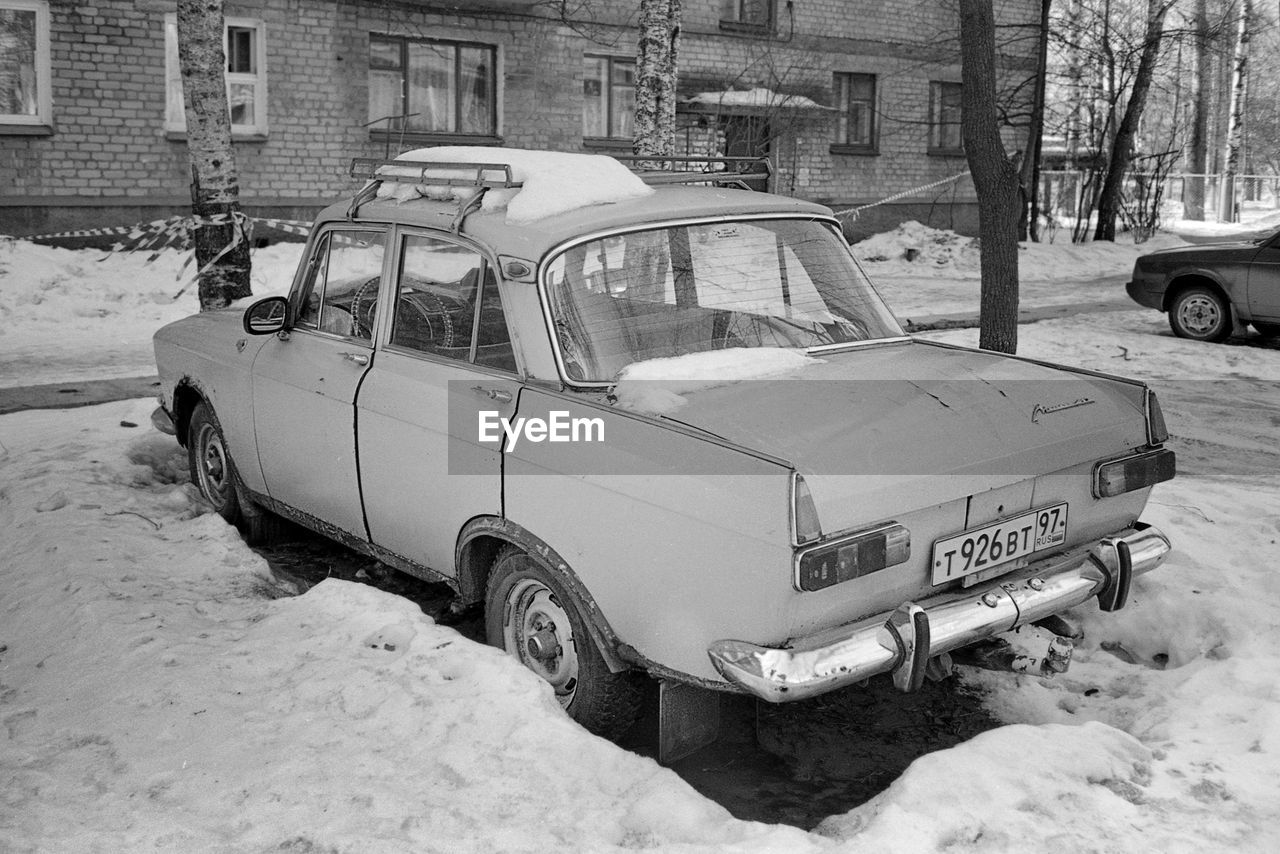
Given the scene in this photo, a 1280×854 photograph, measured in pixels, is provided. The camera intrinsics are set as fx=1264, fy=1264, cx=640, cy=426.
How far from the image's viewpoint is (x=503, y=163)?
14.7ft

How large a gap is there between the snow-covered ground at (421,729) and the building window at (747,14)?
18.2m

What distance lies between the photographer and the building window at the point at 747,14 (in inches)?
883

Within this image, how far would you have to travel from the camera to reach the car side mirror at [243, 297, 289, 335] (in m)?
5.30

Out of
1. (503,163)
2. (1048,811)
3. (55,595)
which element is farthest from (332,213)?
(1048,811)

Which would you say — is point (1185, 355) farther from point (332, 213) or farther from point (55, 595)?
point (55, 595)

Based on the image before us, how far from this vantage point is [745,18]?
74.2 ft

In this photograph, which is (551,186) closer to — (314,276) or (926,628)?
(314,276)

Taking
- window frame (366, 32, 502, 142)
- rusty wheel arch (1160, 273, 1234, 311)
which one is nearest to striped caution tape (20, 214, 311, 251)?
window frame (366, 32, 502, 142)

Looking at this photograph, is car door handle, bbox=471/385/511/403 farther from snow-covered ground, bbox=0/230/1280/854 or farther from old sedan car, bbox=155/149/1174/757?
snow-covered ground, bbox=0/230/1280/854

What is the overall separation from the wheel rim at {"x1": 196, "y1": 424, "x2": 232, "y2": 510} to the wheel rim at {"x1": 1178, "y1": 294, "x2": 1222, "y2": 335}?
10361mm

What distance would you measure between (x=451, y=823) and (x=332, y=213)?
2877 millimetres

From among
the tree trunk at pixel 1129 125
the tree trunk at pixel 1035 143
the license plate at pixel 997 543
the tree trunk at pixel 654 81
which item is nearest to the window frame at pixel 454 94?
the tree trunk at pixel 654 81

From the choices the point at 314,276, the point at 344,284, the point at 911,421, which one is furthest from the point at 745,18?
the point at 911,421

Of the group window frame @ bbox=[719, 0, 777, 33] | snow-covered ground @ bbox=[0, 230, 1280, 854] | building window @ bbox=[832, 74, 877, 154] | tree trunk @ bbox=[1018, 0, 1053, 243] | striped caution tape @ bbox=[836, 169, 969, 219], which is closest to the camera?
snow-covered ground @ bbox=[0, 230, 1280, 854]
